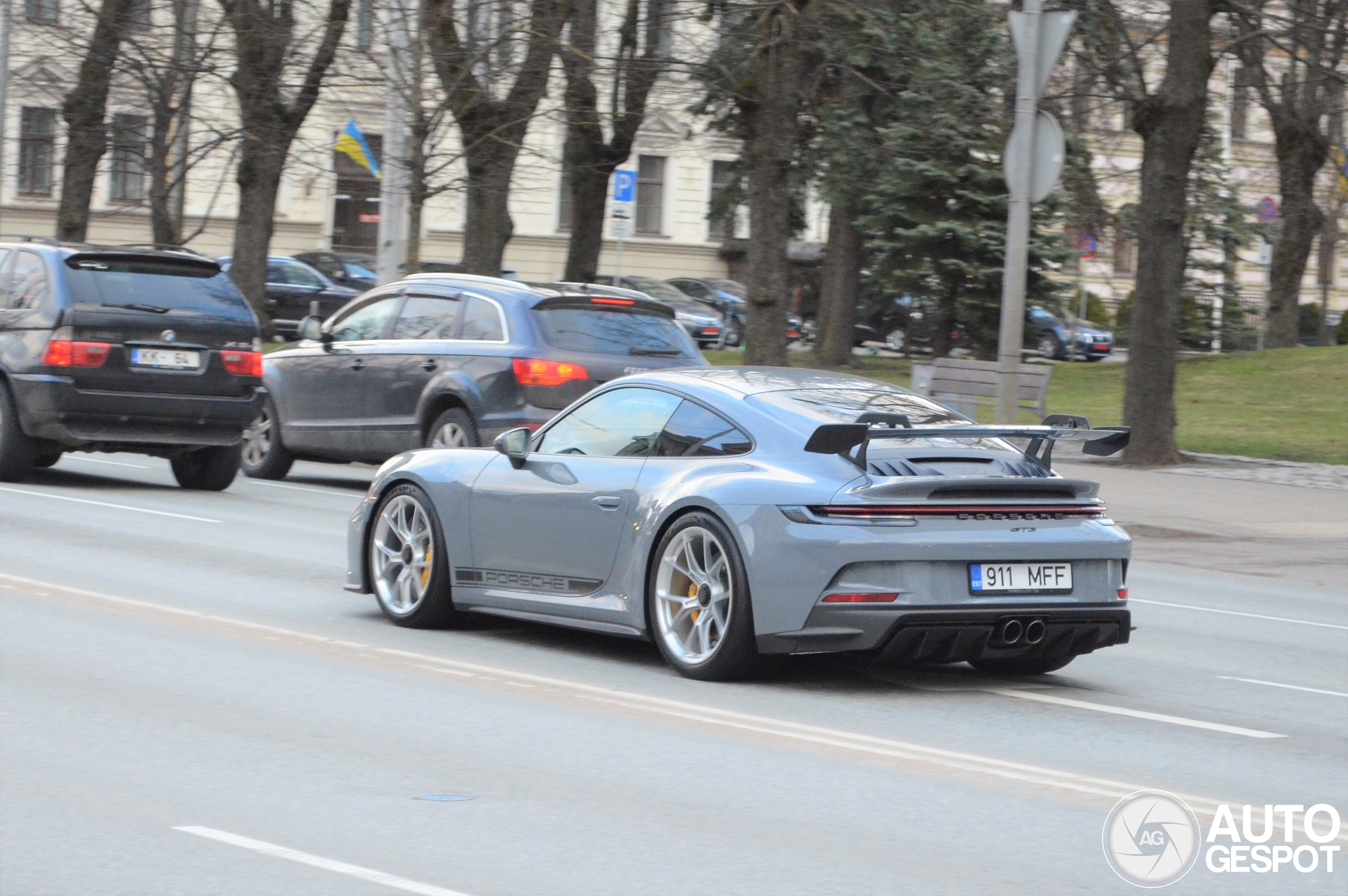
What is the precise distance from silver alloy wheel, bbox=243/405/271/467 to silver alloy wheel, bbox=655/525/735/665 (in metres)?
10.0

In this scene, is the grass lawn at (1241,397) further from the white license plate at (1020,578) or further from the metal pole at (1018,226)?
the white license plate at (1020,578)

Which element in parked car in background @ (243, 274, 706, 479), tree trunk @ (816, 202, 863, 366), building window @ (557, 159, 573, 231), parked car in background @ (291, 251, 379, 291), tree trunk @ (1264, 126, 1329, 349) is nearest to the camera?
parked car in background @ (243, 274, 706, 479)

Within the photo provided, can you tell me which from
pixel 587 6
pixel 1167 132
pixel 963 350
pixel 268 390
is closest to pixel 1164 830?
pixel 268 390

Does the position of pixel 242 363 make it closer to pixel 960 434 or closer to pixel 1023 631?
pixel 960 434

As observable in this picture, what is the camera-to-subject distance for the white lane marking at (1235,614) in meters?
11.5

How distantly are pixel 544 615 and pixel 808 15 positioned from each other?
1450 cm

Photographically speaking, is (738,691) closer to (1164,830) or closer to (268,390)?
(1164,830)

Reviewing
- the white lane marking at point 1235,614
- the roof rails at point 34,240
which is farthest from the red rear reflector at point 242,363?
the white lane marking at point 1235,614

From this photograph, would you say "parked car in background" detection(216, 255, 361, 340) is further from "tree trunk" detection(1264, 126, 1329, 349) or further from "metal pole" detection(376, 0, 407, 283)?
"tree trunk" detection(1264, 126, 1329, 349)

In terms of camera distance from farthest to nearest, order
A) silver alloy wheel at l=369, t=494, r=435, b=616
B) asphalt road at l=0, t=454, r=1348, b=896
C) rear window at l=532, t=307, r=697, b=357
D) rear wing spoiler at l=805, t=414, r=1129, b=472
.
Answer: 1. rear window at l=532, t=307, r=697, b=357
2. silver alloy wheel at l=369, t=494, r=435, b=616
3. rear wing spoiler at l=805, t=414, r=1129, b=472
4. asphalt road at l=0, t=454, r=1348, b=896

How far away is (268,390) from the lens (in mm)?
17781

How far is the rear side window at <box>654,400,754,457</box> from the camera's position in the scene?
27.0 feet

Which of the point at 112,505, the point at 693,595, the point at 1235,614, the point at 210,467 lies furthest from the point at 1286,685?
the point at 210,467

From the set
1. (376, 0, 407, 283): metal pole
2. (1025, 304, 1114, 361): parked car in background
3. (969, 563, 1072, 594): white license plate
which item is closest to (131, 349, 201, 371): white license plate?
(376, 0, 407, 283): metal pole
